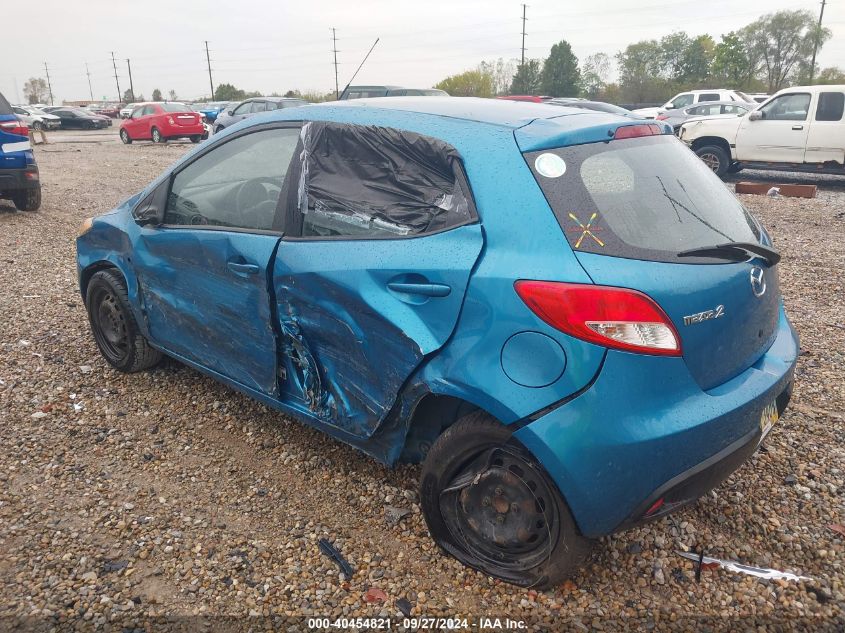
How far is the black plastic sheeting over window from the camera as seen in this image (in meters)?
2.44

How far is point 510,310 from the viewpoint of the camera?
213 centimetres

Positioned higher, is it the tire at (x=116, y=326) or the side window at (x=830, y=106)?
the side window at (x=830, y=106)

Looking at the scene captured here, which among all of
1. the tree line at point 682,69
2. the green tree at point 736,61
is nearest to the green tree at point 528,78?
the tree line at point 682,69

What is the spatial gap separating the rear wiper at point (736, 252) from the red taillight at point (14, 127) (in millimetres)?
9167

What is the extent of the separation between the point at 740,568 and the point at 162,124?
25048mm

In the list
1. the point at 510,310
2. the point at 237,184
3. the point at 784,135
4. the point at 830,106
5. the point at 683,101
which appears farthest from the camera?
the point at 683,101

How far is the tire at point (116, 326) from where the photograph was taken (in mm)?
A: 3984

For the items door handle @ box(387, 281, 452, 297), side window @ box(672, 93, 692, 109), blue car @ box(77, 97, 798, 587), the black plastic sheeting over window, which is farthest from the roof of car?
side window @ box(672, 93, 692, 109)

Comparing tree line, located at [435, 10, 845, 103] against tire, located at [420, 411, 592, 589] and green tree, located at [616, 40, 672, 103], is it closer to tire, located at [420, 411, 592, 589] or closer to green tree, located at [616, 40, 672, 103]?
green tree, located at [616, 40, 672, 103]

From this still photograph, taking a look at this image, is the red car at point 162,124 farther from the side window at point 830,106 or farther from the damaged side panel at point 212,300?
the damaged side panel at point 212,300

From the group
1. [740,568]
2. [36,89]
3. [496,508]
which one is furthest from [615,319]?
[36,89]

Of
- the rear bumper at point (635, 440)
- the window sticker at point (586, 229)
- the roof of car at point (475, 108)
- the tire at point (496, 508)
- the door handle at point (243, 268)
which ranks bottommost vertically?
the tire at point (496, 508)

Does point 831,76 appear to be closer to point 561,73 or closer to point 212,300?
point 561,73

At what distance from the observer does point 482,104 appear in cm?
290
